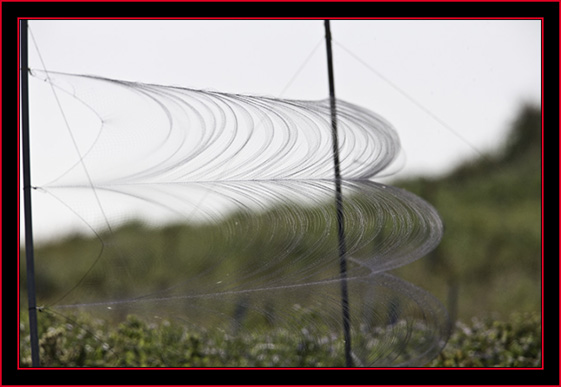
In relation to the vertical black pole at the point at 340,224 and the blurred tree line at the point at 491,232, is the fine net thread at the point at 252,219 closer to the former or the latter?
the vertical black pole at the point at 340,224

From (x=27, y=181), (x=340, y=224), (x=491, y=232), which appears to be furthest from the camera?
(x=491, y=232)

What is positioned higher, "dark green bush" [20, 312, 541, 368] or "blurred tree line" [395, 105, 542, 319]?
"blurred tree line" [395, 105, 542, 319]

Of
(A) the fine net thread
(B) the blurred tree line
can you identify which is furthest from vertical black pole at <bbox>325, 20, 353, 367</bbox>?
(B) the blurred tree line

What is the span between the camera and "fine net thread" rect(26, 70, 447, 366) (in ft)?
6.22

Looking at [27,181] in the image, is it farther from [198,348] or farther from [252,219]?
[198,348]

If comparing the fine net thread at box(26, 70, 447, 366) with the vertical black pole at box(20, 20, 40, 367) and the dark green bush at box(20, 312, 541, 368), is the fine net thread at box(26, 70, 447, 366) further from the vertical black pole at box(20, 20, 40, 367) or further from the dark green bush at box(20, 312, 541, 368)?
the dark green bush at box(20, 312, 541, 368)

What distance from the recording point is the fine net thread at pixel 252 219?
6.22 ft

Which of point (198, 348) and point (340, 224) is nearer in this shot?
point (340, 224)

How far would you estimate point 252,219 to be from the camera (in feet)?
7.00

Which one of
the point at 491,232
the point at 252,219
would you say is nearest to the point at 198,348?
the point at 252,219

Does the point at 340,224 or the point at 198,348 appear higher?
the point at 340,224

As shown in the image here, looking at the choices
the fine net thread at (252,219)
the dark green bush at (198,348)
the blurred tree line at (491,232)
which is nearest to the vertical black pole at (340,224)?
the fine net thread at (252,219)
